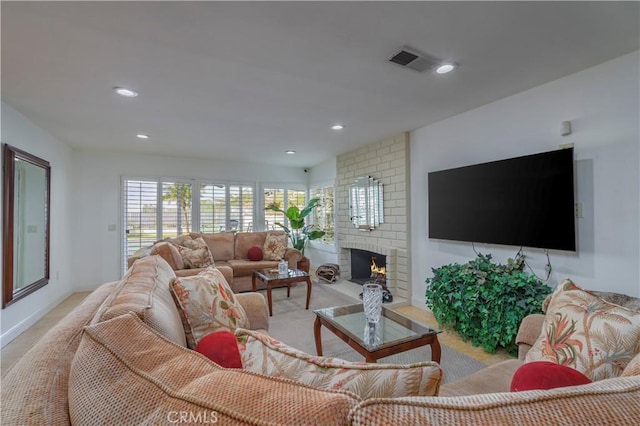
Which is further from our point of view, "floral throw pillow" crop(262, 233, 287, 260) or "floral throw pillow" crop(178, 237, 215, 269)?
"floral throw pillow" crop(262, 233, 287, 260)

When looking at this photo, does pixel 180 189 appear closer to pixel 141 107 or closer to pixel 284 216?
pixel 284 216

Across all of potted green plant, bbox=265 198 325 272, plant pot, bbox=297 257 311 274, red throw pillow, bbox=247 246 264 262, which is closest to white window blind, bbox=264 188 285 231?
potted green plant, bbox=265 198 325 272

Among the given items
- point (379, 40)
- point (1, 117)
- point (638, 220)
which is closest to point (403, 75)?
point (379, 40)

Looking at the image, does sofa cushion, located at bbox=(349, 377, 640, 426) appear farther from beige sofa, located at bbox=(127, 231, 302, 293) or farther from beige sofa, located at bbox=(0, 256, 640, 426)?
beige sofa, located at bbox=(127, 231, 302, 293)

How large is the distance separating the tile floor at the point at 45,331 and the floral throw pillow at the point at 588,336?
1.35 metres

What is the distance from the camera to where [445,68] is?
2217mm

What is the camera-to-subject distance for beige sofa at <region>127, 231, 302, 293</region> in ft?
14.8

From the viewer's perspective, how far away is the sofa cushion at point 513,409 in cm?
48

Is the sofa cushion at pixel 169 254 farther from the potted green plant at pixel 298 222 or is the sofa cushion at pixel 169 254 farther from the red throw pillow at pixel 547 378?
the red throw pillow at pixel 547 378

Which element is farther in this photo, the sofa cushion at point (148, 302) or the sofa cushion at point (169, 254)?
the sofa cushion at point (169, 254)

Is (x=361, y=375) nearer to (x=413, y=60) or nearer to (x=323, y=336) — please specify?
(x=413, y=60)

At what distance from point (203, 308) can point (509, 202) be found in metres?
2.72

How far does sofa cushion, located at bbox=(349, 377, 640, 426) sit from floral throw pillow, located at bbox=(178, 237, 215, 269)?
3969 millimetres

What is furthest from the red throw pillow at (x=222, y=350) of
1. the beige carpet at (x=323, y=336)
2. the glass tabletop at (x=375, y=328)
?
the beige carpet at (x=323, y=336)
